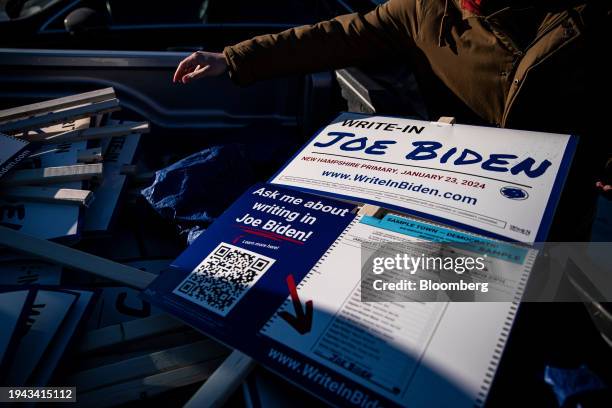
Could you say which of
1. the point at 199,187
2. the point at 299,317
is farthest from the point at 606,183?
the point at 199,187

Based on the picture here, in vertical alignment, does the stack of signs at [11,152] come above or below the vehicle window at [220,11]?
below

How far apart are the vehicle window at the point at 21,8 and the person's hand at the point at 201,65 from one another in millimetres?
1352

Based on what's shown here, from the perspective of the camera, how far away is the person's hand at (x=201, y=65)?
1.94m

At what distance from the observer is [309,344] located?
1.06 metres

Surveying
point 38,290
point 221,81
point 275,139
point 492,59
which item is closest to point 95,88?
point 221,81

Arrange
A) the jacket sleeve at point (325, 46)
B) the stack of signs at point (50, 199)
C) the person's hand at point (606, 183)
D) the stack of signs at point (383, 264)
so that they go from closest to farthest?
the stack of signs at point (383, 264) < the stack of signs at point (50, 199) < the person's hand at point (606, 183) < the jacket sleeve at point (325, 46)

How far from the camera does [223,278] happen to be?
1.26 metres

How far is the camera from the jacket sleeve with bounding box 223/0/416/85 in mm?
1854

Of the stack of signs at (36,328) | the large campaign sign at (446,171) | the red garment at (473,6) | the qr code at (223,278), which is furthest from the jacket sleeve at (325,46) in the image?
the stack of signs at (36,328)

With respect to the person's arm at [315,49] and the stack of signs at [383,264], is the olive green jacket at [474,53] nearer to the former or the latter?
the person's arm at [315,49]

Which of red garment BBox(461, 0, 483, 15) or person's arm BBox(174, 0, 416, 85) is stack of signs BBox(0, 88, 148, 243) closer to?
person's arm BBox(174, 0, 416, 85)

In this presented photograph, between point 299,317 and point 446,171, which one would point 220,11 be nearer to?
point 446,171

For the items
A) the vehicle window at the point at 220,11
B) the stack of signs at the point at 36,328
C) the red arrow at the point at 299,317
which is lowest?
the stack of signs at the point at 36,328

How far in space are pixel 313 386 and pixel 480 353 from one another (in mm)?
353
